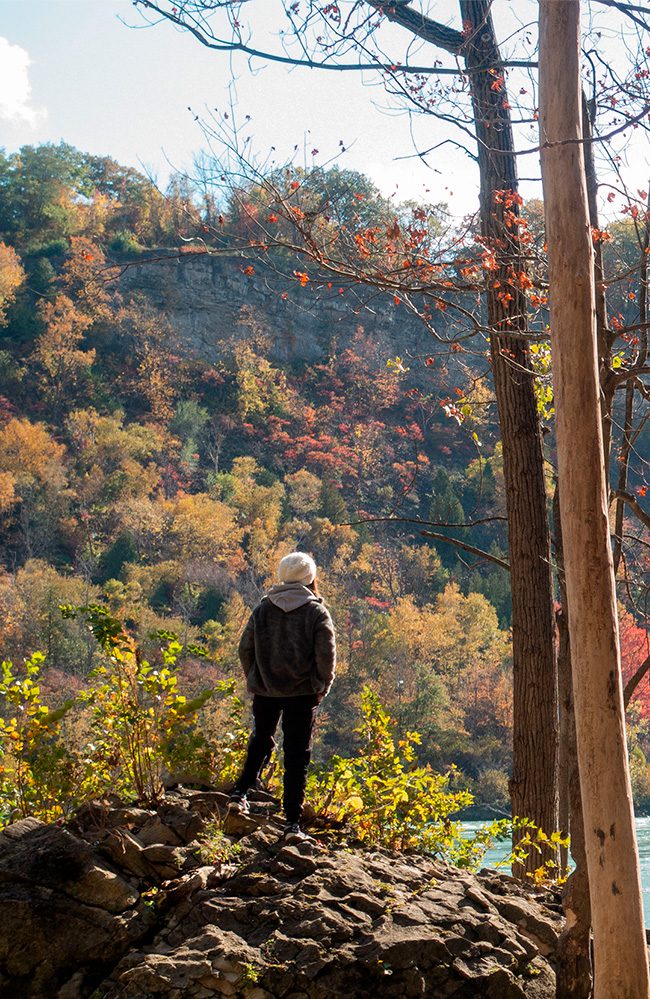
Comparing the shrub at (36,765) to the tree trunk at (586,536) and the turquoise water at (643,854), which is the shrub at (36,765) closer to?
A: the tree trunk at (586,536)

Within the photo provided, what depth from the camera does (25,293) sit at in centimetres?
8019

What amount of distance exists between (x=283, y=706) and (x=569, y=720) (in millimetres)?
1310

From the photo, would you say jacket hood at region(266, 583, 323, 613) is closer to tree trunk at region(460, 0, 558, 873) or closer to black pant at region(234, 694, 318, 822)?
black pant at region(234, 694, 318, 822)

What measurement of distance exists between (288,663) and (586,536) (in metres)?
1.93

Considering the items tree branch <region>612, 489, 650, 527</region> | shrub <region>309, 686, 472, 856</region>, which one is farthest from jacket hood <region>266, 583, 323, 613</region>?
tree branch <region>612, 489, 650, 527</region>

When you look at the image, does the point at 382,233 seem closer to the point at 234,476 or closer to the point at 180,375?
the point at 234,476

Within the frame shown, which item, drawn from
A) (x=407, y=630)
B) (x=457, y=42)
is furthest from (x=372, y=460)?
(x=457, y=42)

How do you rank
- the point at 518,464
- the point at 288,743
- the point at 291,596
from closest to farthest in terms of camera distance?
the point at 288,743
the point at 291,596
the point at 518,464

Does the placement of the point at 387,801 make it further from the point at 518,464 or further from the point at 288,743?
the point at 518,464

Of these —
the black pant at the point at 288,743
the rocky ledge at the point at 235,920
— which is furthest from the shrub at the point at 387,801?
the rocky ledge at the point at 235,920

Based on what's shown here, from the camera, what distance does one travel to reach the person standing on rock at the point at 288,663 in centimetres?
505

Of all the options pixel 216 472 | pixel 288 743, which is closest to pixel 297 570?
pixel 288 743

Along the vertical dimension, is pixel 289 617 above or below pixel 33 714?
above

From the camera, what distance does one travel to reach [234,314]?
8612cm
